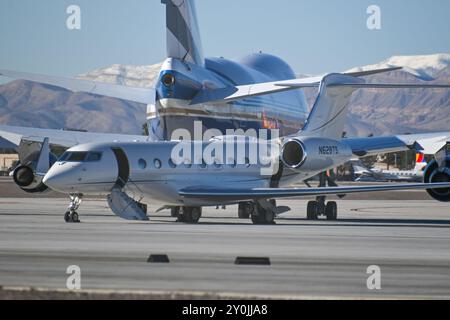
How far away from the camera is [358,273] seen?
17375 mm

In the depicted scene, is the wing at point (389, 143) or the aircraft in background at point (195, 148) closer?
the aircraft in background at point (195, 148)

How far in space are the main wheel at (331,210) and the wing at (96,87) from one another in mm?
10385

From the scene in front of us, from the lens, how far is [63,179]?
108 ft

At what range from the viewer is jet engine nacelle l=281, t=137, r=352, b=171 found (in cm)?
3703

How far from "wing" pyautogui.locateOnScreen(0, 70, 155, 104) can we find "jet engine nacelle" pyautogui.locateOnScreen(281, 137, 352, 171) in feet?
28.5

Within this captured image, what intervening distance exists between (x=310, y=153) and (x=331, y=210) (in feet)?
11.0

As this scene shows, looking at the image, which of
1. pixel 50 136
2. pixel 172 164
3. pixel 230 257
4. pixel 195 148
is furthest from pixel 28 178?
pixel 230 257

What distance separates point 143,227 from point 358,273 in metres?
13.7

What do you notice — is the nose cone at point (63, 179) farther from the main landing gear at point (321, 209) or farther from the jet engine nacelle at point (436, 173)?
the jet engine nacelle at point (436, 173)

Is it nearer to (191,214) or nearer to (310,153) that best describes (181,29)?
(310,153)

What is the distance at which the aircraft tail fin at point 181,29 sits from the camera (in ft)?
153

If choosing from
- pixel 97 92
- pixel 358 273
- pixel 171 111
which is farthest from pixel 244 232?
pixel 171 111

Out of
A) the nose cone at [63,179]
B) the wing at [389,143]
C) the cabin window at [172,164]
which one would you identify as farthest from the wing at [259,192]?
the wing at [389,143]
